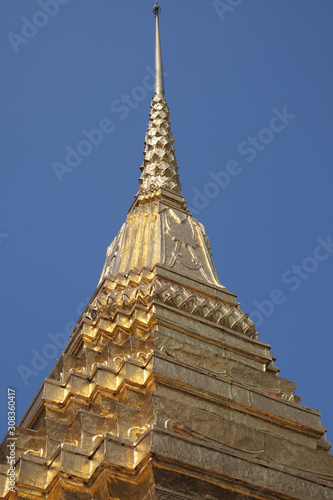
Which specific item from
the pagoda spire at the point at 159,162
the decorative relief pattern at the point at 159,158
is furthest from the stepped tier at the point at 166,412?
the decorative relief pattern at the point at 159,158

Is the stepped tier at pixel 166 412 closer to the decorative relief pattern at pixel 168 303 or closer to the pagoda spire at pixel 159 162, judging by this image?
the decorative relief pattern at pixel 168 303

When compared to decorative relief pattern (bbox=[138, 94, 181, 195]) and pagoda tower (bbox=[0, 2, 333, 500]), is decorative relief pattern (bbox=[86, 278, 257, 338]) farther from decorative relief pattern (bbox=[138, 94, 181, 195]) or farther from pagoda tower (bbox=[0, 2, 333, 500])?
decorative relief pattern (bbox=[138, 94, 181, 195])

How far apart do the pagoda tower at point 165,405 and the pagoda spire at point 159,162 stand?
2.00 metres

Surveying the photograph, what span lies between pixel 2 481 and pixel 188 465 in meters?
3.13

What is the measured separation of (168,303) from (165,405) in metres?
4.14

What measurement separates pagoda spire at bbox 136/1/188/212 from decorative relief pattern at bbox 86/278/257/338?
546 centimetres

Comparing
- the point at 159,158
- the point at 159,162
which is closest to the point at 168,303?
the point at 159,162

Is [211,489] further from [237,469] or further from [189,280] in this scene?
[189,280]

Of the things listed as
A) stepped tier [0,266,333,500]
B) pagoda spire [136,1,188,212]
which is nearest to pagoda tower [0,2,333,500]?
stepped tier [0,266,333,500]

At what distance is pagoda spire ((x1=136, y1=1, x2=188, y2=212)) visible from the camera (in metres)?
25.7

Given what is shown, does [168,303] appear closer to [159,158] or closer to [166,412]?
[166,412]

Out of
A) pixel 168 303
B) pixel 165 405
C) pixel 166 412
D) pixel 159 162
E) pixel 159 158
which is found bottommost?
pixel 166 412

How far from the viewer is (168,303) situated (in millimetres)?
19719

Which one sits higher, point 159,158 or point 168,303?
point 159,158
